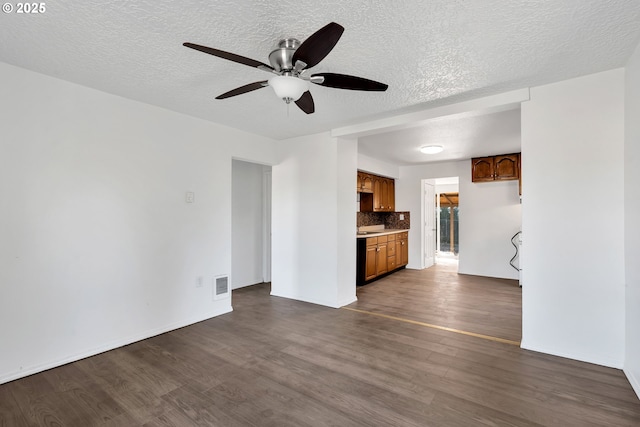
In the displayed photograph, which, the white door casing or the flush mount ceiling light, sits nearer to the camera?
the flush mount ceiling light

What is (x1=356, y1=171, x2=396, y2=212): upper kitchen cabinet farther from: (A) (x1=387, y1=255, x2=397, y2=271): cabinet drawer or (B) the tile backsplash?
(A) (x1=387, y1=255, x2=397, y2=271): cabinet drawer

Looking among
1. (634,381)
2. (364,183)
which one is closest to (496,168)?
(364,183)

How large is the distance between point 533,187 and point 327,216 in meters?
2.37

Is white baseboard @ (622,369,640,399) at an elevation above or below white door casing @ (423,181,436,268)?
below

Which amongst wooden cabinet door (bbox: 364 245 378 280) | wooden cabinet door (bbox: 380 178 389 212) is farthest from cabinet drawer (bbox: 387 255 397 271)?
wooden cabinet door (bbox: 380 178 389 212)

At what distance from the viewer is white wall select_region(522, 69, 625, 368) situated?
2.41 meters

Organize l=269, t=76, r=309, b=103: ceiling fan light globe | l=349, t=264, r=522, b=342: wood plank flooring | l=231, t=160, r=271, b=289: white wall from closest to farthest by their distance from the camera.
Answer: l=269, t=76, r=309, b=103: ceiling fan light globe < l=349, t=264, r=522, b=342: wood plank flooring < l=231, t=160, r=271, b=289: white wall

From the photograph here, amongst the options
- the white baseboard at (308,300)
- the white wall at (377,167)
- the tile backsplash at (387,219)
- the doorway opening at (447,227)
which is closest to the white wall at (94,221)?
the white baseboard at (308,300)

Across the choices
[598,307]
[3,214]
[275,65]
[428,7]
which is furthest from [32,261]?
[598,307]

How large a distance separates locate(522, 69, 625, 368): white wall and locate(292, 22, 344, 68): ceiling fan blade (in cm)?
226

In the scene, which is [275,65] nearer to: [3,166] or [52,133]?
[52,133]

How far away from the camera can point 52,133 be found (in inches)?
99.3

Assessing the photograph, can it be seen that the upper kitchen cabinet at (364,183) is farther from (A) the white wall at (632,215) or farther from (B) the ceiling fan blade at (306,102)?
(A) the white wall at (632,215)

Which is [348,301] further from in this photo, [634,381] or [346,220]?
[634,381]
